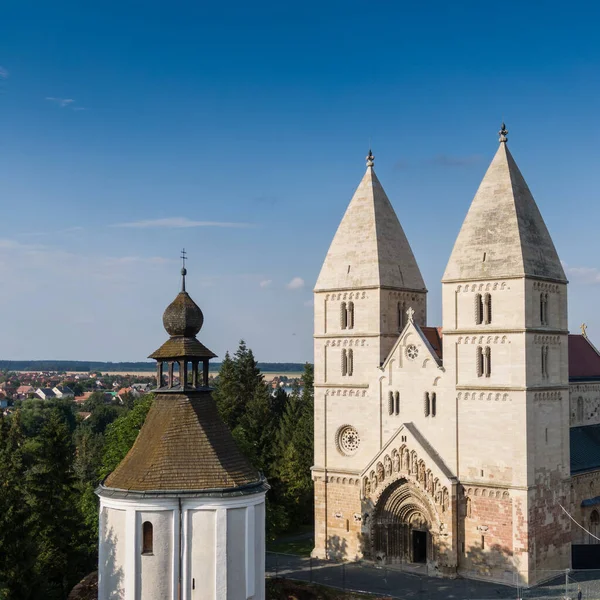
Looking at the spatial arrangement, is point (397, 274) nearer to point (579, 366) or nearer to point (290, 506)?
point (579, 366)

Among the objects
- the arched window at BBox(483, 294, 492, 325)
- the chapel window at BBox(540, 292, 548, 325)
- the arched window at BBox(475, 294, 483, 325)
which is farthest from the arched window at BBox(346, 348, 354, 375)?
the chapel window at BBox(540, 292, 548, 325)

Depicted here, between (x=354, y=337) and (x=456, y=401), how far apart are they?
711 cm

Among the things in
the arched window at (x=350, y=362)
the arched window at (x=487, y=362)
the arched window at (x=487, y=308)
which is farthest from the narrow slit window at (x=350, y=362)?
the arched window at (x=487, y=308)

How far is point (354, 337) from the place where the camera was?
48.6m

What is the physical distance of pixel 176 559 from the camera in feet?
90.8

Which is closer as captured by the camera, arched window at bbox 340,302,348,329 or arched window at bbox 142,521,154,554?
arched window at bbox 142,521,154,554

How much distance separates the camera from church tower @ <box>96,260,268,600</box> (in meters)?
27.7

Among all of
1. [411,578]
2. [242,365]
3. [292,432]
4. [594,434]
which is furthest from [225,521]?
[242,365]

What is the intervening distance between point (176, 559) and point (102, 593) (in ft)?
9.48

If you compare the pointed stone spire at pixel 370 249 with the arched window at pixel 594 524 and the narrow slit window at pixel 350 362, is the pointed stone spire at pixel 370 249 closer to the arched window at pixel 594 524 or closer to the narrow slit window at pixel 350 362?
the narrow slit window at pixel 350 362

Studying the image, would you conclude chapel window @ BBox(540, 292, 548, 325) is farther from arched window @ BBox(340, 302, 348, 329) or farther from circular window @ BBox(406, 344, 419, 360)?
arched window @ BBox(340, 302, 348, 329)

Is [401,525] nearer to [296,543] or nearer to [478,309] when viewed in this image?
[296,543]

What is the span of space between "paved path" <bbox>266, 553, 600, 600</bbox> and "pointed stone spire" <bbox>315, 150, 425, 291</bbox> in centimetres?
1481

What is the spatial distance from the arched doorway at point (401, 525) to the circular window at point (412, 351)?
635 cm
